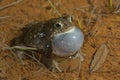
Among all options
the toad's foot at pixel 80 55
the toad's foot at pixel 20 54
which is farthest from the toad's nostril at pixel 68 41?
the toad's foot at pixel 20 54

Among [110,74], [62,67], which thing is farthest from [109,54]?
[62,67]

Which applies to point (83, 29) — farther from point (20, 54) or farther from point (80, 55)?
point (20, 54)

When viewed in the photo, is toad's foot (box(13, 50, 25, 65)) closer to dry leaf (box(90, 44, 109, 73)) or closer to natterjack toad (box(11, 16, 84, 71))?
natterjack toad (box(11, 16, 84, 71))

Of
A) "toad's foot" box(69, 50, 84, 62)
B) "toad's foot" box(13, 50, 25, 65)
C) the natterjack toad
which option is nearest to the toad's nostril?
the natterjack toad

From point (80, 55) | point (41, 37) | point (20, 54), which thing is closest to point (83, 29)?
point (80, 55)

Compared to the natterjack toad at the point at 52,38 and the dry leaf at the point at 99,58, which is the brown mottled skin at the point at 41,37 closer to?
the natterjack toad at the point at 52,38
